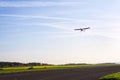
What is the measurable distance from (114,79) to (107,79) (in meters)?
0.90

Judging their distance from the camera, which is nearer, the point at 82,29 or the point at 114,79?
the point at 114,79

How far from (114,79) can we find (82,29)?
4221 centimetres

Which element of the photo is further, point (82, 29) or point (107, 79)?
point (82, 29)

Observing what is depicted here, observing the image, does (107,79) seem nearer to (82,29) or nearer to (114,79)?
(114,79)

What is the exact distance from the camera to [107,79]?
119ft

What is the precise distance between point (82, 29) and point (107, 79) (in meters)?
42.2

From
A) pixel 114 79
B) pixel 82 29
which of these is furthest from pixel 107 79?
pixel 82 29

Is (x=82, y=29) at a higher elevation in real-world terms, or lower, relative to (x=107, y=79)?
higher

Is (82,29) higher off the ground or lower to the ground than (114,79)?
higher

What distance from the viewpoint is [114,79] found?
3612 centimetres

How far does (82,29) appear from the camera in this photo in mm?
77562
